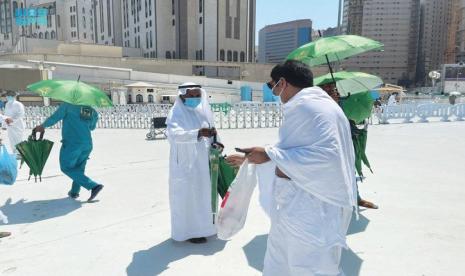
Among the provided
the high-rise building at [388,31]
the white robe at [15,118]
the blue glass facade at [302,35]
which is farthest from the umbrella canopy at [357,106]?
the blue glass facade at [302,35]

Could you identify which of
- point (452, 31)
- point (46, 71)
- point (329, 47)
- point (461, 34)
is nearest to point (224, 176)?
point (329, 47)

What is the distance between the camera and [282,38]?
118438 mm

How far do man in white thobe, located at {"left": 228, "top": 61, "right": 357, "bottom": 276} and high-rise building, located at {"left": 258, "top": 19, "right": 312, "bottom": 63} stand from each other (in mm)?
107576

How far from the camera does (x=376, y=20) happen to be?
66188 millimetres

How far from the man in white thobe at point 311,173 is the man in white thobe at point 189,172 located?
55.4 inches

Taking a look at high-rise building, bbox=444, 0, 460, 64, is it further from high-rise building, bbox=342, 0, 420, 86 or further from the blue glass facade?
the blue glass facade

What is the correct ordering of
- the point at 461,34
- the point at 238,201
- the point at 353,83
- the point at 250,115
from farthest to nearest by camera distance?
the point at 461,34 → the point at 250,115 → the point at 353,83 → the point at 238,201

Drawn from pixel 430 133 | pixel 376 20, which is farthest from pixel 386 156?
pixel 376 20

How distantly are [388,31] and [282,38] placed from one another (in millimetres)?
54038

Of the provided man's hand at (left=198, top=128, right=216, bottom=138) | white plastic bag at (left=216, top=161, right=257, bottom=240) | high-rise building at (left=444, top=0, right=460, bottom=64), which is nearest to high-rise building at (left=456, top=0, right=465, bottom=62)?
high-rise building at (left=444, top=0, right=460, bottom=64)

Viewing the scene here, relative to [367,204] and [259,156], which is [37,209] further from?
[367,204]

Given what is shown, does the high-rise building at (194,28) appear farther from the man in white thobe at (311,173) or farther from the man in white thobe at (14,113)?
the man in white thobe at (311,173)

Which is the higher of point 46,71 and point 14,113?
point 46,71

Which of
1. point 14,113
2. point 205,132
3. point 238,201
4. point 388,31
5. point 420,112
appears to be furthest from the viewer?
point 388,31
